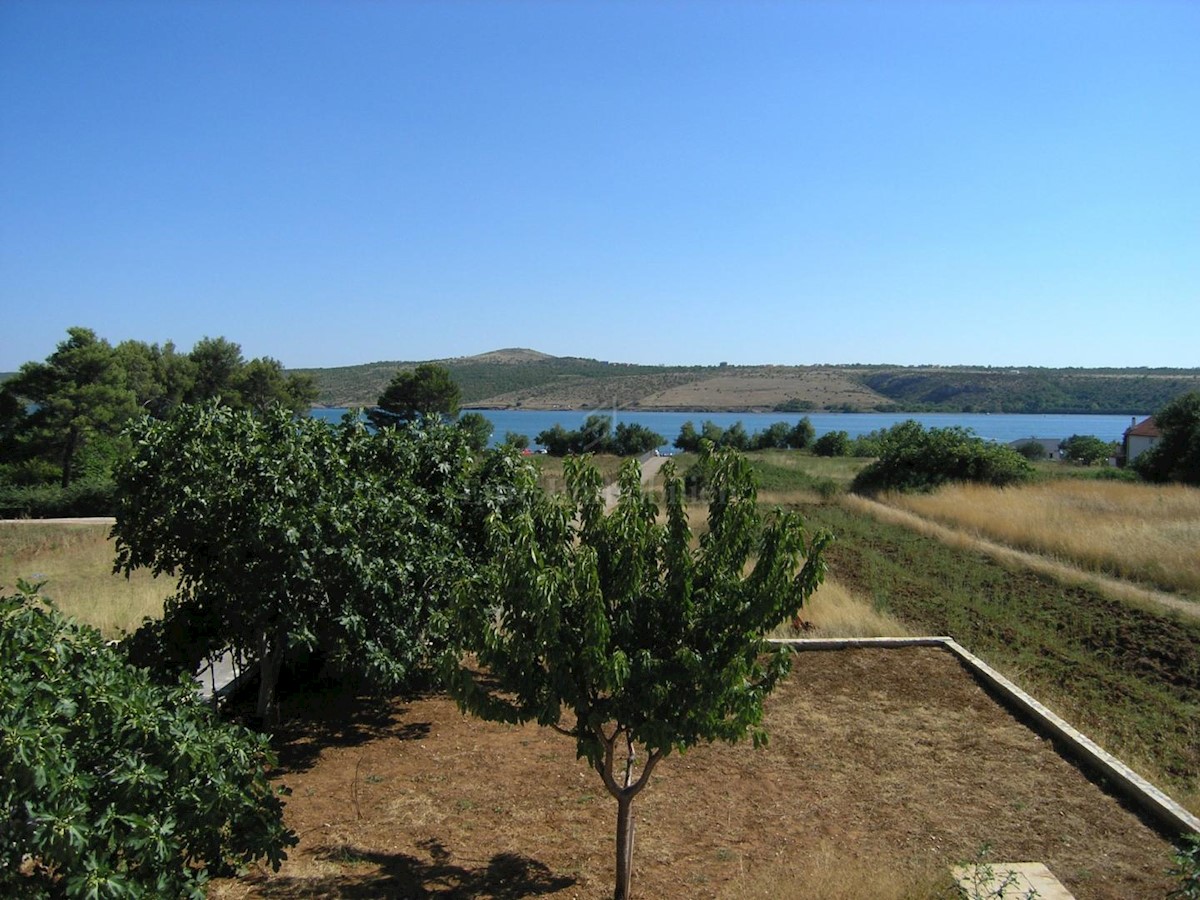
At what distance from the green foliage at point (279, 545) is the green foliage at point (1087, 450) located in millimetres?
57302

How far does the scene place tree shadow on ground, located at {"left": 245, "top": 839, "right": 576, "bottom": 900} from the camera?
4.59 meters

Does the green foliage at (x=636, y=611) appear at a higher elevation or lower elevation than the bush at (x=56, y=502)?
higher

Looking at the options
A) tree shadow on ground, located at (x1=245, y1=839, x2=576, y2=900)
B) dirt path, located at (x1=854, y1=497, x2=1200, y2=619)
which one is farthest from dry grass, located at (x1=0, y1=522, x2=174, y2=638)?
dirt path, located at (x1=854, y1=497, x2=1200, y2=619)

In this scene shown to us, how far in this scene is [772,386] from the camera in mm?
105062

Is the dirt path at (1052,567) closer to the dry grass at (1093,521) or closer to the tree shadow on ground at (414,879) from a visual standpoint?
the dry grass at (1093,521)

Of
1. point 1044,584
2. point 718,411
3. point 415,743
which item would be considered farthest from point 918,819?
point 718,411

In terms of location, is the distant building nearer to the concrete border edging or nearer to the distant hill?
the distant hill

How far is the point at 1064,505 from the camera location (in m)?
23.1

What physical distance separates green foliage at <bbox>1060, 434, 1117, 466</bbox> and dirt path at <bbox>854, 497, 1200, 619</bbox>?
37.9m

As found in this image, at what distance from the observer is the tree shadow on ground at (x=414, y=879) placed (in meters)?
4.59

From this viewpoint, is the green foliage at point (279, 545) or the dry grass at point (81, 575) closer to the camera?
the green foliage at point (279, 545)

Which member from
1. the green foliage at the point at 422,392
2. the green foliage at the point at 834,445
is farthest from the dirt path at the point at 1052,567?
the green foliage at the point at 834,445

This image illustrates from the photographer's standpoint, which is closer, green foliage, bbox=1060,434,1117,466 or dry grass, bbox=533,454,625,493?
dry grass, bbox=533,454,625,493

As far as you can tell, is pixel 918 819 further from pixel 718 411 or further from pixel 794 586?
pixel 718 411
